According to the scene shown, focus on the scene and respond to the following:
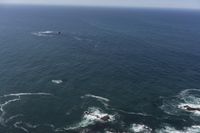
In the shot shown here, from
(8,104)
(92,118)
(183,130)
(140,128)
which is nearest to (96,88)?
(92,118)

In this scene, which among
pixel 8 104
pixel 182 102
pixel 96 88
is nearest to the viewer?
pixel 8 104

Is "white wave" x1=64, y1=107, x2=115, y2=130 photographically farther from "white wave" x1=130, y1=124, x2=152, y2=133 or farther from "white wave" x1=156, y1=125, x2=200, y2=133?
"white wave" x1=156, y1=125, x2=200, y2=133

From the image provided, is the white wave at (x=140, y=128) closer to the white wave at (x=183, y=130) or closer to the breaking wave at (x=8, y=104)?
the white wave at (x=183, y=130)

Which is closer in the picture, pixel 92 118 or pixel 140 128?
pixel 140 128

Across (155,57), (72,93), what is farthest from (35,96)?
(155,57)

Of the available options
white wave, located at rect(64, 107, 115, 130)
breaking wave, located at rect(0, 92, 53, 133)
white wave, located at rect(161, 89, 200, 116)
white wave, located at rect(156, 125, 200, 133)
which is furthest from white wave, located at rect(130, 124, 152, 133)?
breaking wave, located at rect(0, 92, 53, 133)

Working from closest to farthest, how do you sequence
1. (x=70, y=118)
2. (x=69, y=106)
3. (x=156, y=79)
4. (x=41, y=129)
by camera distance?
(x=41, y=129) < (x=70, y=118) < (x=69, y=106) < (x=156, y=79)

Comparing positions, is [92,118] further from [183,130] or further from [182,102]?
[182,102]

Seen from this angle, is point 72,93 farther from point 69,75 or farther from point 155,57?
point 155,57

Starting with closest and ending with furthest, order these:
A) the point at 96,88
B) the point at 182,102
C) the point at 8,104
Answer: the point at 8,104
the point at 182,102
the point at 96,88
